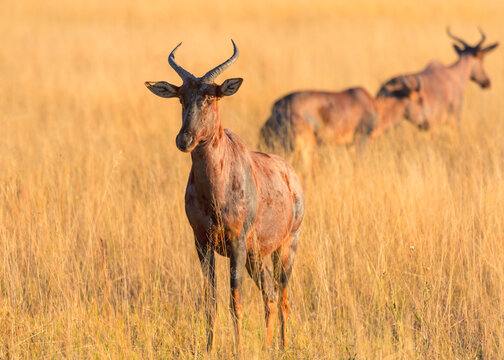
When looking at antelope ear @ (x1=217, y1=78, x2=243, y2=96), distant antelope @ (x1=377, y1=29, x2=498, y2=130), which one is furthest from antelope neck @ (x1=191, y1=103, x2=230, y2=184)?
distant antelope @ (x1=377, y1=29, x2=498, y2=130)

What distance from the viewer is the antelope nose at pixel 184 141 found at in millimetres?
4031

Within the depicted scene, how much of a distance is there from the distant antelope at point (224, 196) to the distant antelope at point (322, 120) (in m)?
4.08

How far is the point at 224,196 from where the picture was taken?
436 centimetres

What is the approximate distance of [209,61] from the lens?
16.9m

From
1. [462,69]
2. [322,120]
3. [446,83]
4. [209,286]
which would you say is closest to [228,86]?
[209,286]

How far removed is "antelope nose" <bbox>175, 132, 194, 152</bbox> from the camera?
403 cm

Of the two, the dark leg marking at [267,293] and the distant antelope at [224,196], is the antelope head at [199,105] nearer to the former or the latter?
the distant antelope at [224,196]

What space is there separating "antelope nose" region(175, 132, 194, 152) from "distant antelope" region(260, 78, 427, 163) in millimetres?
4699

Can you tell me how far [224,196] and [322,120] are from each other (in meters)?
5.33

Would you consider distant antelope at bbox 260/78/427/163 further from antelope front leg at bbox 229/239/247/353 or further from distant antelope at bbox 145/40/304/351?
antelope front leg at bbox 229/239/247/353

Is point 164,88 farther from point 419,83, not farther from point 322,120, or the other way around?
point 419,83

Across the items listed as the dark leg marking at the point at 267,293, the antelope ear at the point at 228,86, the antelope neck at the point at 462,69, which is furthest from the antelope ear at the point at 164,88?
the antelope neck at the point at 462,69

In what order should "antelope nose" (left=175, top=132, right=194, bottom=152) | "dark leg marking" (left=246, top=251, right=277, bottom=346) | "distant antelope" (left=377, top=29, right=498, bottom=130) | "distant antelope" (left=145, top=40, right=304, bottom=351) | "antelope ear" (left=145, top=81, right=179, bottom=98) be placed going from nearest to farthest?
"antelope nose" (left=175, top=132, right=194, bottom=152)
"distant antelope" (left=145, top=40, right=304, bottom=351)
"antelope ear" (left=145, top=81, right=179, bottom=98)
"dark leg marking" (left=246, top=251, right=277, bottom=346)
"distant antelope" (left=377, top=29, right=498, bottom=130)

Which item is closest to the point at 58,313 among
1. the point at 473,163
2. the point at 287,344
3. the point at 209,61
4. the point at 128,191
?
the point at 287,344
